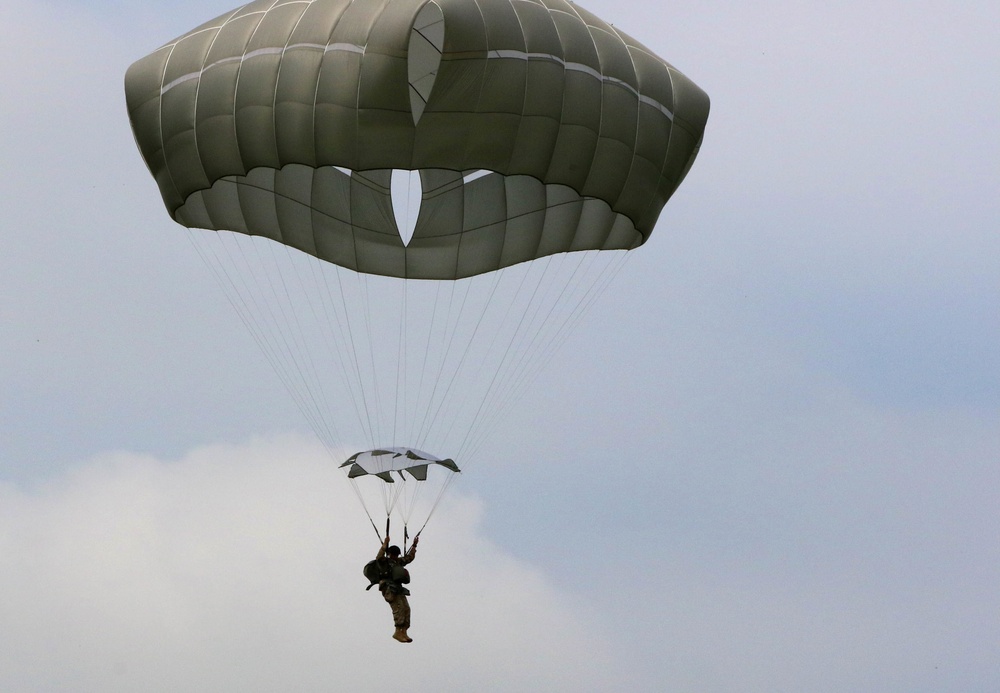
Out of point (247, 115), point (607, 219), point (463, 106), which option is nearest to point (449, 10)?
point (463, 106)

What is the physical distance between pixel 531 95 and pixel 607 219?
114 inches

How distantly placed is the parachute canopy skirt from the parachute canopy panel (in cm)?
257

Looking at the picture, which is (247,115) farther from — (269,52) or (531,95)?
(531,95)

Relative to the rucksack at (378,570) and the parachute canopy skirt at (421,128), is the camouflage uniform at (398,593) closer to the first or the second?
the rucksack at (378,570)

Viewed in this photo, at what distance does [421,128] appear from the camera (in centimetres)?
2092

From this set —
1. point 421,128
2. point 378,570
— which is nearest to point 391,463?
point 378,570

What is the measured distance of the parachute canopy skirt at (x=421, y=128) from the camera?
20844mm

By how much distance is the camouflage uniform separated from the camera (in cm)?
2238

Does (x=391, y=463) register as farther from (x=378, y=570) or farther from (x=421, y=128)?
(x=421, y=128)

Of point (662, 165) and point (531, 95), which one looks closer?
point (531, 95)

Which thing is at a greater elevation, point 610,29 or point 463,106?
point 610,29

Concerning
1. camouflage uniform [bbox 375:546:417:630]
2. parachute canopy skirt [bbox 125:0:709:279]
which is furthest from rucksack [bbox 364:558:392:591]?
parachute canopy skirt [bbox 125:0:709:279]

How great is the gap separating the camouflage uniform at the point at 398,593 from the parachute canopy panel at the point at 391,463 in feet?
2.86

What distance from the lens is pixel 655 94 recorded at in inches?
888
